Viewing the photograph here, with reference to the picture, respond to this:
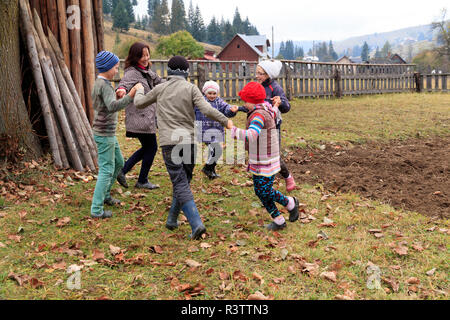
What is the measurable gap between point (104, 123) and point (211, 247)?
200 centimetres

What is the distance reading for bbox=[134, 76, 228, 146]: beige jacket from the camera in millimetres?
4258

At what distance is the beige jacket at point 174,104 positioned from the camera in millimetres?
4258

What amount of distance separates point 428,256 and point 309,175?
122 inches

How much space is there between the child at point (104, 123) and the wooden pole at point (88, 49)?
2.58m

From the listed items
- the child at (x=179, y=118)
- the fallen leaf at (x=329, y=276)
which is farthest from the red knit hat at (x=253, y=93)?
the fallen leaf at (x=329, y=276)

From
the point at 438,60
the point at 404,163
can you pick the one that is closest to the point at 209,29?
the point at 438,60

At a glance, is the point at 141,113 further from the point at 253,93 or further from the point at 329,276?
the point at 329,276

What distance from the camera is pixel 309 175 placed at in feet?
22.8

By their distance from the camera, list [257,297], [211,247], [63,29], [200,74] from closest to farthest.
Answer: [257,297] < [211,247] < [63,29] < [200,74]

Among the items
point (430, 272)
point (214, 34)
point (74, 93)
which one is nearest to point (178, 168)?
point (430, 272)

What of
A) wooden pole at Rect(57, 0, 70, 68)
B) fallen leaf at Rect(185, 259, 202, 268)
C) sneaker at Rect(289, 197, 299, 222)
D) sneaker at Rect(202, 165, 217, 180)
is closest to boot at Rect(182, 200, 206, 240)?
fallen leaf at Rect(185, 259, 202, 268)

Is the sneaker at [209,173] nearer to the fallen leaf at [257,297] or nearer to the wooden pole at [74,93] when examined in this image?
the wooden pole at [74,93]

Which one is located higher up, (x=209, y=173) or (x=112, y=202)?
(x=209, y=173)

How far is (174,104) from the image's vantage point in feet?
14.0
